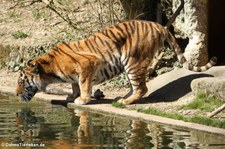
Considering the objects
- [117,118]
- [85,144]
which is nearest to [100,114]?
[117,118]

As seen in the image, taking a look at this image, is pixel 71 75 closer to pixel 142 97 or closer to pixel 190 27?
pixel 142 97

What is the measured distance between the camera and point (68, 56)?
495 inches

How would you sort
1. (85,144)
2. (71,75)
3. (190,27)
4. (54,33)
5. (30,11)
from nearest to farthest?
(85,144), (71,75), (190,27), (54,33), (30,11)

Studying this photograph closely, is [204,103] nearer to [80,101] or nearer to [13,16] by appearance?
[80,101]

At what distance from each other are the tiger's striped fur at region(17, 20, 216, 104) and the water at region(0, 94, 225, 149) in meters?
1.02

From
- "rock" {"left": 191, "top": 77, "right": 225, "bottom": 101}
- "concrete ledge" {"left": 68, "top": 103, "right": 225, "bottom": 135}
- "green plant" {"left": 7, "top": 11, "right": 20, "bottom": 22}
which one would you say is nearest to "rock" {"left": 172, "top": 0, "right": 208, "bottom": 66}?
"rock" {"left": 191, "top": 77, "right": 225, "bottom": 101}

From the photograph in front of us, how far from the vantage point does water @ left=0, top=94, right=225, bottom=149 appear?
842cm

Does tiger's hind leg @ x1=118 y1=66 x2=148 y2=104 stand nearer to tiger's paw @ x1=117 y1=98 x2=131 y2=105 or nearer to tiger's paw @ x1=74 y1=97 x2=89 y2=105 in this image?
tiger's paw @ x1=117 y1=98 x2=131 y2=105

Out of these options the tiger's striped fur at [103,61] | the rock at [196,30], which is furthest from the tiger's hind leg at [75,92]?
the rock at [196,30]

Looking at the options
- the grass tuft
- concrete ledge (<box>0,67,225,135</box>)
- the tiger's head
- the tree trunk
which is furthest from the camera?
the tree trunk

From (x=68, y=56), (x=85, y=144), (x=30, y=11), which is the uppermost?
(x=30, y=11)

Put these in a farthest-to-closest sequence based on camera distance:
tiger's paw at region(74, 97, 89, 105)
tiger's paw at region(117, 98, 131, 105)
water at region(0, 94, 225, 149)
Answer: tiger's paw at region(74, 97, 89, 105) < tiger's paw at region(117, 98, 131, 105) < water at region(0, 94, 225, 149)

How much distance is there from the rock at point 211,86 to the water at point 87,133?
1.38 meters

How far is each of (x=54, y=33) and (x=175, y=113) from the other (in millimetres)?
7349
